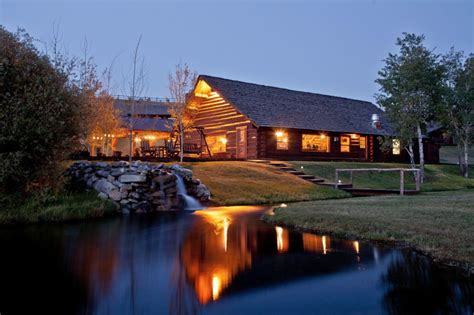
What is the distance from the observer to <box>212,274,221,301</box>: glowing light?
153 inches

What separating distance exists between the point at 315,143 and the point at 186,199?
16498 mm

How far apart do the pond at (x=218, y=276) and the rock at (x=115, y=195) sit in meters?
4.08

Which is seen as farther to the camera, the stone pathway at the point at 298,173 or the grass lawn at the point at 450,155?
the grass lawn at the point at 450,155

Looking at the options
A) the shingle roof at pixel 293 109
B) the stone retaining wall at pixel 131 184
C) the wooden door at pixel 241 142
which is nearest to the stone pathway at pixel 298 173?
the wooden door at pixel 241 142

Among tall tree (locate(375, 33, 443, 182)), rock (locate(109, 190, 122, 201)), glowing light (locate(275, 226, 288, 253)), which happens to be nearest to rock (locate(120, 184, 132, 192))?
rock (locate(109, 190, 122, 201))

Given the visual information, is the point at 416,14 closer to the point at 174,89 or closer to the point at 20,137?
the point at 174,89

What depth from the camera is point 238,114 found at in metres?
24.4

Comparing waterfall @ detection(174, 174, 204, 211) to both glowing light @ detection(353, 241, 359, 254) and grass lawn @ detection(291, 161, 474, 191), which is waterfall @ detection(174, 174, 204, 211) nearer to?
glowing light @ detection(353, 241, 359, 254)

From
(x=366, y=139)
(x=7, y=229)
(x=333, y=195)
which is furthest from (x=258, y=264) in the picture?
(x=366, y=139)

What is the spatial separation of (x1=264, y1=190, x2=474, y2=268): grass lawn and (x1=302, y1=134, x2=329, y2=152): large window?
643 inches

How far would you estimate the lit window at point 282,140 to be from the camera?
2442 cm

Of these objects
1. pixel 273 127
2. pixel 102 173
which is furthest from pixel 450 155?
pixel 102 173

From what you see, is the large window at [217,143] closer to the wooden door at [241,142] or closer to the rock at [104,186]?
the wooden door at [241,142]

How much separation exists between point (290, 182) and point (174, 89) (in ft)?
36.9
